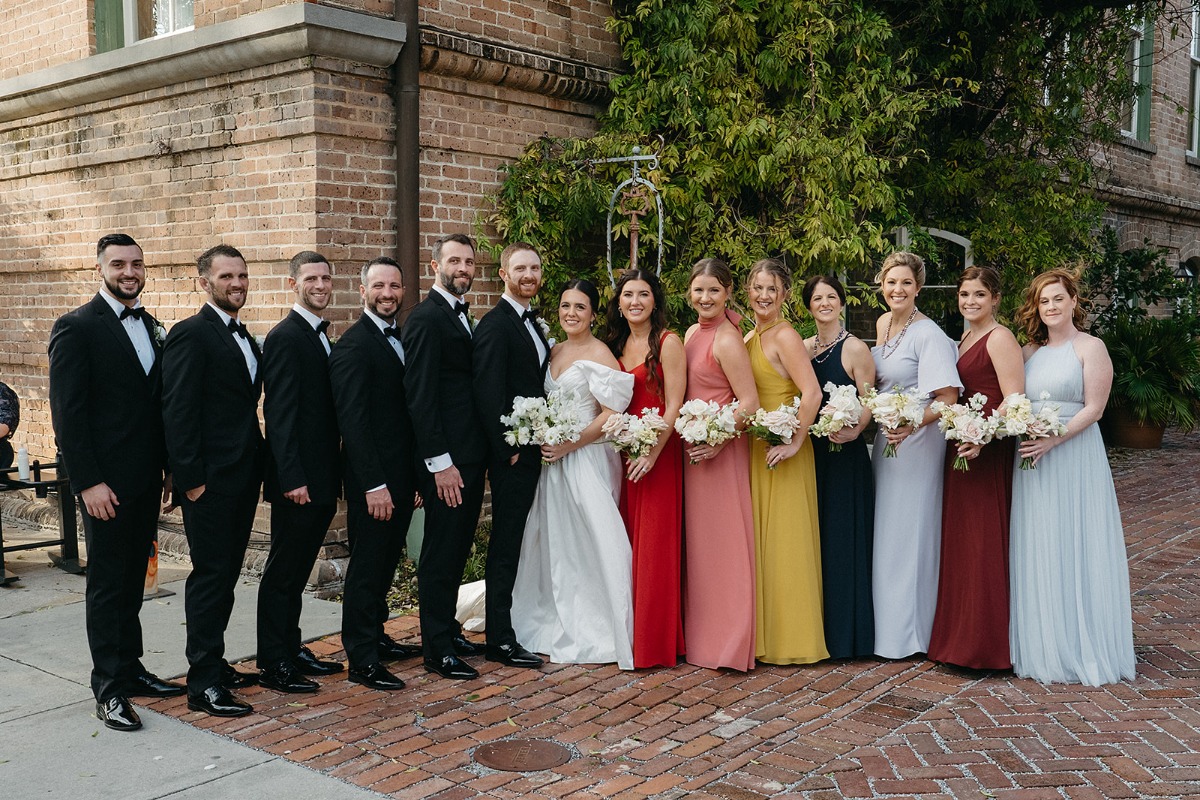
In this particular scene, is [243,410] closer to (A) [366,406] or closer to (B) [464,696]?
(A) [366,406]

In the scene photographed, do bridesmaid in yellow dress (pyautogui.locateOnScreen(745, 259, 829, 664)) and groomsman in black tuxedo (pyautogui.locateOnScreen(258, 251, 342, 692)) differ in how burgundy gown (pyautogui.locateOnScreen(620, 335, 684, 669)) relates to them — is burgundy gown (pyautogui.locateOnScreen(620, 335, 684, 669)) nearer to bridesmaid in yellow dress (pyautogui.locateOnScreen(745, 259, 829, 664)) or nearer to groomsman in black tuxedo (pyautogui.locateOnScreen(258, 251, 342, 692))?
bridesmaid in yellow dress (pyautogui.locateOnScreen(745, 259, 829, 664))

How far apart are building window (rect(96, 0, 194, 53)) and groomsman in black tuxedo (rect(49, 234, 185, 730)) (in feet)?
13.9

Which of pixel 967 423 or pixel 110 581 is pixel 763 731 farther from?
pixel 110 581

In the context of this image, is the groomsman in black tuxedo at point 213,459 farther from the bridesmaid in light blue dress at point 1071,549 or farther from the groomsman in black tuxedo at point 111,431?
the bridesmaid in light blue dress at point 1071,549

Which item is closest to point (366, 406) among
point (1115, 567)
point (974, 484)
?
point (974, 484)

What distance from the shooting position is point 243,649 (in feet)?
19.4

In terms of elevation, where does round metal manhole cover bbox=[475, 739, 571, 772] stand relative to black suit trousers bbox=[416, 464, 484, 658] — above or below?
below

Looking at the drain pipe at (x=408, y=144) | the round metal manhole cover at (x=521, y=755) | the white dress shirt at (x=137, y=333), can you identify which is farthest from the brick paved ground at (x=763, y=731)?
the drain pipe at (x=408, y=144)

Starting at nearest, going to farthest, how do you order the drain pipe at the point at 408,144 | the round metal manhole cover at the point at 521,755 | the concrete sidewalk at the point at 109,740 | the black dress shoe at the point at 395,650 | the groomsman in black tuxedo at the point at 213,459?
the concrete sidewalk at the point at 109,740 < the round metal manhole cover at the point at 521,755 < the groomsman in black tuxedo at the point at 213,459 < the black dress shoe at the point at 395,650 < the drain pipe at the point at 408,144

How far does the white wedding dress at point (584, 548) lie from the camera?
18.6 feet

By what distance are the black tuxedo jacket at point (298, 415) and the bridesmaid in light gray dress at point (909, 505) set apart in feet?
9.33

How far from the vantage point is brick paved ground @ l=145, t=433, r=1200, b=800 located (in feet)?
13.7

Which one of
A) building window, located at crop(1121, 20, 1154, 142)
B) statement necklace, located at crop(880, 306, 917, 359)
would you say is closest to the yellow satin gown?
statement necklace, located at crop(880, 306, 917, 359)

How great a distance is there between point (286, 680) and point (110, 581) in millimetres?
957
